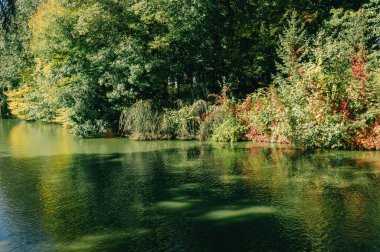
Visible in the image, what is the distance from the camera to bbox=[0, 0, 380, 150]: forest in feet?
53.9

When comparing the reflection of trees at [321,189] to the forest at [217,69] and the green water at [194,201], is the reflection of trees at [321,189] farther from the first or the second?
the forest at [217,69]

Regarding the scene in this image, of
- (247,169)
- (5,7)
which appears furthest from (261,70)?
(5,7)

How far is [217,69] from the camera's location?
25.7 metres

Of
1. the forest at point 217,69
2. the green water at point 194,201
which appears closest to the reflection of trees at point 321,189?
the green water at point 194,201

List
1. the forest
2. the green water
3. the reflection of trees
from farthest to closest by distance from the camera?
the forest
the reflection of trees
the green water

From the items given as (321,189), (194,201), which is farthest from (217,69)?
(194,201)

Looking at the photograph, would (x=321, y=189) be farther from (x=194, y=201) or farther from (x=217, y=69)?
(x=217, y=69)

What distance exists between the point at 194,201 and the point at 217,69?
1651 cm

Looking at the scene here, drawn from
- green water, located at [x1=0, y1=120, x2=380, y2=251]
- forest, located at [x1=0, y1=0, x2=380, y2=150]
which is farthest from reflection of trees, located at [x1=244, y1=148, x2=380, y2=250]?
forest, located at [x1=0, y1=0, x2=380, y2=150]

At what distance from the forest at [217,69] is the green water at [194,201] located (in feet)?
6.08

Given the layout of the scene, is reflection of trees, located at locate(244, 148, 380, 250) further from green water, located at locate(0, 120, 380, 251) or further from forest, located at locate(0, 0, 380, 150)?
forest, located at locate(0, 0, 380, 150)

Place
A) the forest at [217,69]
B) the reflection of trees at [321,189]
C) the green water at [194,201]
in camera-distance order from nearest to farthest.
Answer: the green water at [194,201] → the reflection of trees at [321,189] → the forest at [217,69]

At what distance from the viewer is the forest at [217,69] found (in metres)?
16.4

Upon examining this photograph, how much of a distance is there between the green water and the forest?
1852 mm
